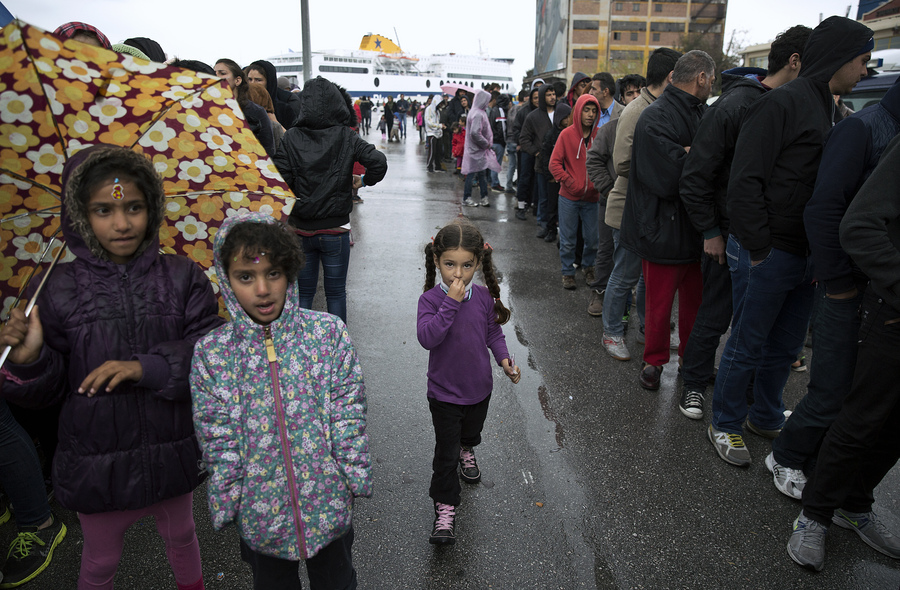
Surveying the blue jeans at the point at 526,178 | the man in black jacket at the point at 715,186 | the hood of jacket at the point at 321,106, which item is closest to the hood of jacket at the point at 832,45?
the man in black jacket at the point at 715,186

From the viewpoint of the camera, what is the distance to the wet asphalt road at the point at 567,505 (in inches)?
100

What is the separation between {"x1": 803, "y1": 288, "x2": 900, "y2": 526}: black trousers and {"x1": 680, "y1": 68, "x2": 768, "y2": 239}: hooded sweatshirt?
118 cm

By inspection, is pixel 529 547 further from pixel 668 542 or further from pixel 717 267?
pixel 717 267

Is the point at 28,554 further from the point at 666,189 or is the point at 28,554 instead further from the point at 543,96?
the point at 543,96

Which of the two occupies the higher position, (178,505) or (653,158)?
(653,158)

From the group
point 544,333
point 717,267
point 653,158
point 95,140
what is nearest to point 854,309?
point 717,267

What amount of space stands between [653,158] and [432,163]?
13.5m

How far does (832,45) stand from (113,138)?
328 cm

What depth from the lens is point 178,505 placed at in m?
2.12

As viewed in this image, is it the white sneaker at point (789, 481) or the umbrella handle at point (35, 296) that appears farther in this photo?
the white sneaker at point (789, 481)

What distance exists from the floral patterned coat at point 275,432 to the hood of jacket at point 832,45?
2.86 meters

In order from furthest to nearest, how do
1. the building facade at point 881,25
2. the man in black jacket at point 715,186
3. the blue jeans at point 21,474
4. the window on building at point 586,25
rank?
the window on building at point 586,25 → the building facade at point 881,25 → the man in black jacket at point 715,186 → the blue jeans at point 21,474

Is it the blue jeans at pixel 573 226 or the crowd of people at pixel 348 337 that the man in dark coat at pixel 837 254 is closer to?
the crowd of people at pixel 348 337

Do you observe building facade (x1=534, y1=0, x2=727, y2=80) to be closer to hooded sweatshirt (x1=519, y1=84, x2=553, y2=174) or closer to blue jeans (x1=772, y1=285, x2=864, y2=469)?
hooded sweatshirt (x1=519, y1=84, x2=553, y2=174)
